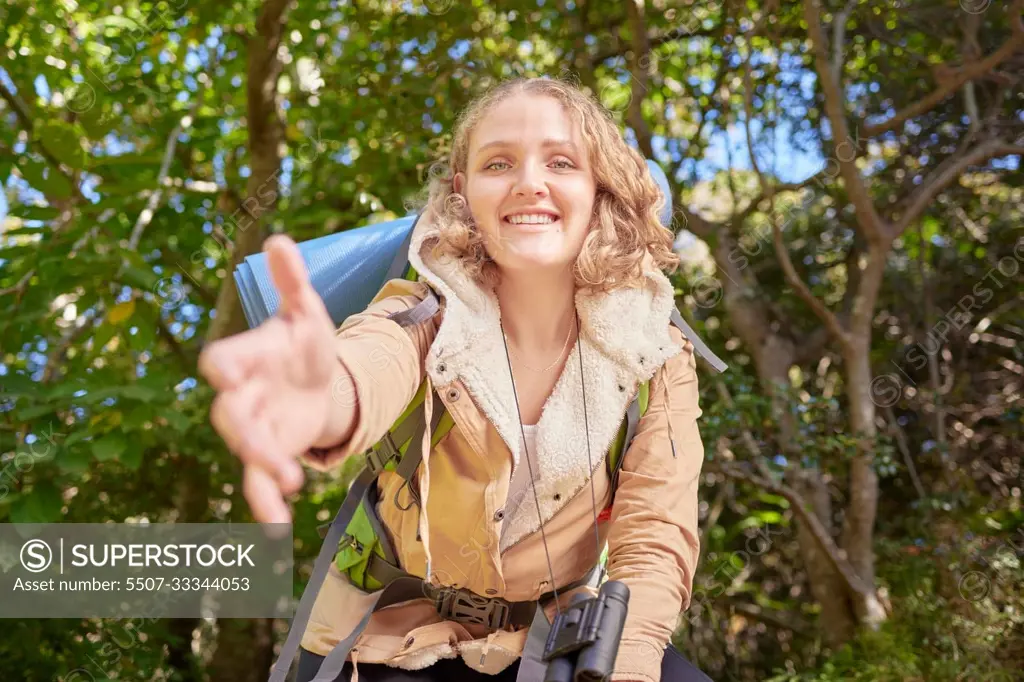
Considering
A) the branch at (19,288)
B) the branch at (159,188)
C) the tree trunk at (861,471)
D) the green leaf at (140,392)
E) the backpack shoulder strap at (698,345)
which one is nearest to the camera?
the backpack shoulder strap at (698,345)

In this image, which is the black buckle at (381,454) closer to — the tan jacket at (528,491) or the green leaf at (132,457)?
the tan jacket at (528,491)

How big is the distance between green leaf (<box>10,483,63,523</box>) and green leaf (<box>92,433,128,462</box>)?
0.87 feet

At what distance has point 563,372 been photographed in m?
1.56

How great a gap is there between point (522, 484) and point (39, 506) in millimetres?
2013

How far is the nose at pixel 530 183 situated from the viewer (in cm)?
148

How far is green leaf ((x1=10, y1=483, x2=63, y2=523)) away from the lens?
284 cm

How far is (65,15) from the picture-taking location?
153 inches

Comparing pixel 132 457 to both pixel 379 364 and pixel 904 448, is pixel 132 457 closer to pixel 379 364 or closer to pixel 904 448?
pixel 379 364

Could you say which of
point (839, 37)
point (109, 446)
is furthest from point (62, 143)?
point (839, 37)

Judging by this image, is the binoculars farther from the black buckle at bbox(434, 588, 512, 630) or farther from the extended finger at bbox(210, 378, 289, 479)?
the extended finger at bbox(210, 378, 289, 479)

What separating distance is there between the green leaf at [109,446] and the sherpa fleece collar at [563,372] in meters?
1.59

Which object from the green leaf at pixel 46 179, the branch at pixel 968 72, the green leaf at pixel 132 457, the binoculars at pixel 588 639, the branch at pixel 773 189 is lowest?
the binoculars at pixel 588 639

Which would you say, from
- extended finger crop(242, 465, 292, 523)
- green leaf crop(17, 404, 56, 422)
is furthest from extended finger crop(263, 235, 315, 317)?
green leaf crop(17, 404, 56, 422)

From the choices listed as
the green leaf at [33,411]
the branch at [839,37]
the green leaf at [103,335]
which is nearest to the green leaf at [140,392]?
the green leaf at [103,335]
